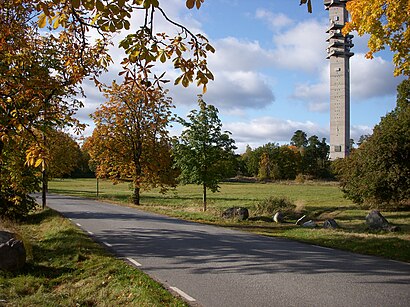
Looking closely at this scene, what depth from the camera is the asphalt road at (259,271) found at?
259 inches

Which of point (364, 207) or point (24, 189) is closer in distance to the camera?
point (24, 189)

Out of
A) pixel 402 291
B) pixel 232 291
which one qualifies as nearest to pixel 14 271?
pixel 232 291

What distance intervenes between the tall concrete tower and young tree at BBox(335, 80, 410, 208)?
49.4 m

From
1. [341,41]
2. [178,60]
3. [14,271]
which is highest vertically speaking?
[341,41]

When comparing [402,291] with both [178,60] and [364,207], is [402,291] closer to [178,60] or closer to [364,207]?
[178,60]

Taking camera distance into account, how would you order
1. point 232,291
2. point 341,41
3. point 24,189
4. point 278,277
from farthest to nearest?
1. point 341,41
2. point 24,189
3. point 278,277
4. point 232,291

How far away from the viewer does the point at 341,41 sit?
84500mm

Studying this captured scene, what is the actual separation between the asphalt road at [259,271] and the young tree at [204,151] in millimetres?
13731

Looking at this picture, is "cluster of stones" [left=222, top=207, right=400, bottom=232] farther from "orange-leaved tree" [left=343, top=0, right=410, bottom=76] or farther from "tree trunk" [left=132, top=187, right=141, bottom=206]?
"tree trunk" [left=132, top=187, right=141, bottom=206]

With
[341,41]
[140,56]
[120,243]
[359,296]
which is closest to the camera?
[140,56]

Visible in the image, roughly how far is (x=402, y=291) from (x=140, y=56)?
5799 millimetres

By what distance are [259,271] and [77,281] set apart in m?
3.84

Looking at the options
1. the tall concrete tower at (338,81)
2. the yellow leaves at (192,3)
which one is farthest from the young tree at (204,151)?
the tall concrete tower at (338,81)

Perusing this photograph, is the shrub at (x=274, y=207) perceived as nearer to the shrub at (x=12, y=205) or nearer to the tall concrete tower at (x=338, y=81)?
the shrub at (x=12, y=205)
